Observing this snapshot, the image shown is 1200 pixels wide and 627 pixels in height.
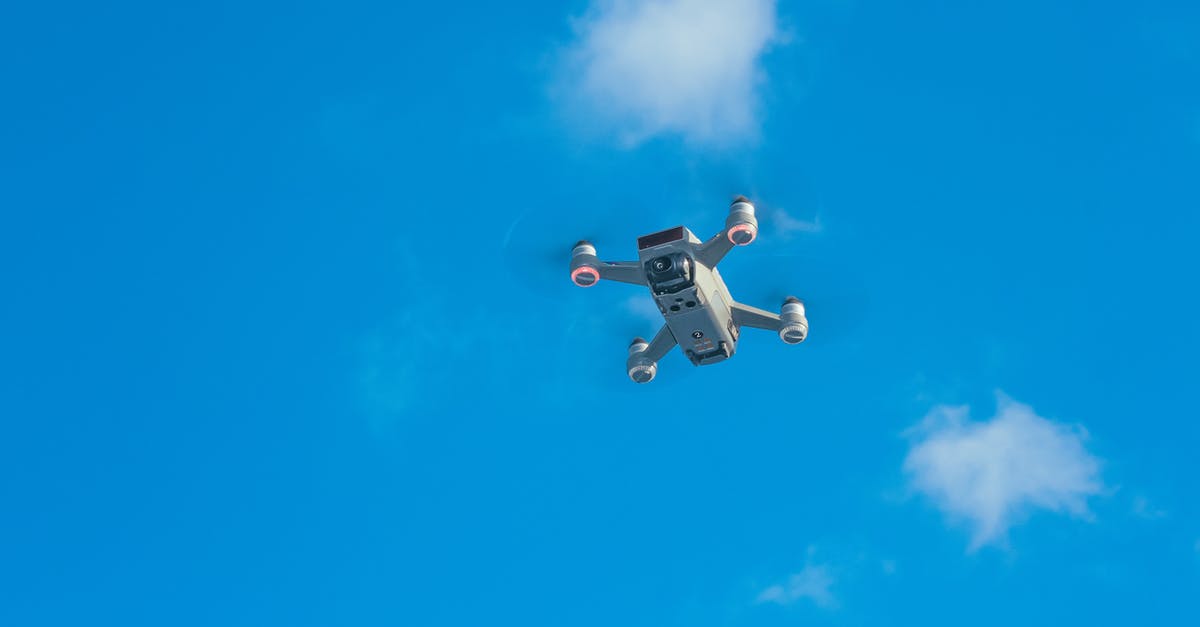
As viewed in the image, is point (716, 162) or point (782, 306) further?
point (782, 306)

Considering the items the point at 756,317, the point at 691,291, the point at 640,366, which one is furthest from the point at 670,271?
the point at 640,366

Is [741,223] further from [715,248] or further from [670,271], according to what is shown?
[670,271]

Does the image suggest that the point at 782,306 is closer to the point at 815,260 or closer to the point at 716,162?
the point at 815,260

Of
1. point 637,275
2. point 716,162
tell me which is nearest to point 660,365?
point 637,275

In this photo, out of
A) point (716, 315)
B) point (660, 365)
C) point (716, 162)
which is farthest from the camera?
point (660, 365)

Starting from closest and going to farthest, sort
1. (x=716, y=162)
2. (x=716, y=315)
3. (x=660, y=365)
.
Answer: (x=716, y=162) < (x=716, y=315) < (x=660, y=365)
